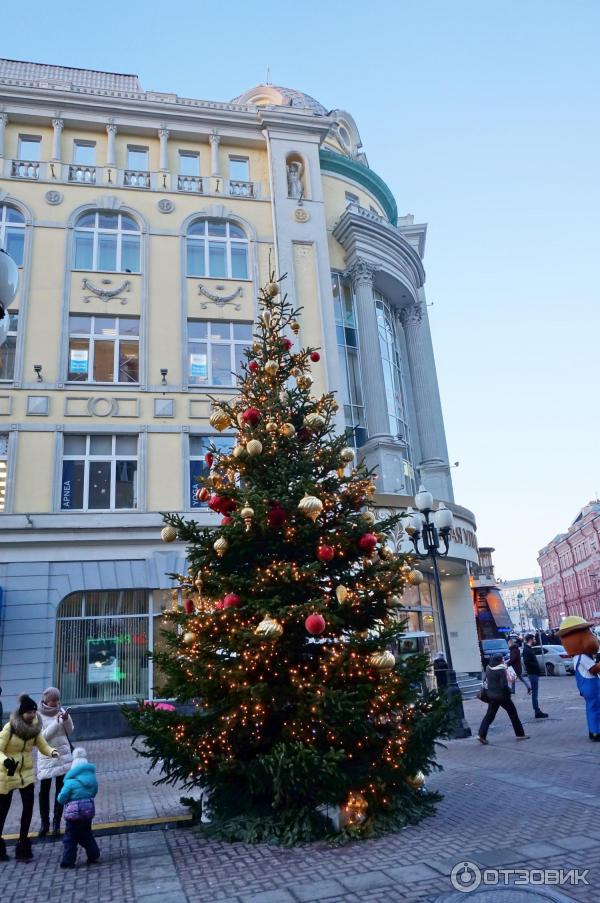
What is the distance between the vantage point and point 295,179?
24.4 m

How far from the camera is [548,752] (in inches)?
393

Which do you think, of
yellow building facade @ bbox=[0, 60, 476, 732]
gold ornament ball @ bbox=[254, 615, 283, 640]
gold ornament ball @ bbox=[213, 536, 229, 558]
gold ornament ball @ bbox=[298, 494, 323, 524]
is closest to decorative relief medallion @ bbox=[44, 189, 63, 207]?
yellow building facade @ bbox=[0, 60, 476, 732]

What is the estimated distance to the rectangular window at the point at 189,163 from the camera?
23719mm

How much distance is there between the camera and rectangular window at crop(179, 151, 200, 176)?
23719 millimetres

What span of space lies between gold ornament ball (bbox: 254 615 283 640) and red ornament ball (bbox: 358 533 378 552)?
1.41 metres

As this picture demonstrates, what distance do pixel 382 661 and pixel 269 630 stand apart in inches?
46.9

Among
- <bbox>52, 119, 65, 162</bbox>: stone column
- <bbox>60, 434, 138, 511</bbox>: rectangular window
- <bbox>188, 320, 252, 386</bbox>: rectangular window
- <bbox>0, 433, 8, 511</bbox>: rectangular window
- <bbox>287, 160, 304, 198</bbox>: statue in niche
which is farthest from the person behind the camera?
<bbox>287, 160, 304, 198</bbox>: statue in niche

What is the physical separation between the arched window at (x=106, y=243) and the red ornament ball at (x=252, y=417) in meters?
15.7

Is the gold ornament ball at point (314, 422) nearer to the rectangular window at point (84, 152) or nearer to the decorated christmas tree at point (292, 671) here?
the decorated christmas tree at point (292, 671)

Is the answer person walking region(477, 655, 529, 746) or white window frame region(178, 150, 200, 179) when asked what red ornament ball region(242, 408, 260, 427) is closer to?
person walking region(477, 655, 529, 746)

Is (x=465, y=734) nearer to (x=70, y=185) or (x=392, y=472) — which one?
(x=392, y=472)

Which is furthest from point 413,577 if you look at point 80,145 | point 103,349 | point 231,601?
point 80,145

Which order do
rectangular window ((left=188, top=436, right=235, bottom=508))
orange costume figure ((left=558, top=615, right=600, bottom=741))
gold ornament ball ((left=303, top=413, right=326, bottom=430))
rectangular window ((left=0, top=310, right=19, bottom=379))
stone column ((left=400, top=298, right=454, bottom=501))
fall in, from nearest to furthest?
gold ornament ball ((left=303, top=413, right=326, bottom=430)) → orange costume figure ((left=558, top=615, right=600, bottom=741)) → rectangular window ((left=188, top=436, right=235, bottom=508)) → rectangular window ((left=0, top=310, right=19, bottom=379)) → stone column ((left=400, top=298, right=454, bottom=501))

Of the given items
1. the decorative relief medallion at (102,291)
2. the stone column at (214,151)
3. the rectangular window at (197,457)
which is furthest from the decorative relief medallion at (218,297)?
the stone column at (214,151)
